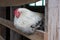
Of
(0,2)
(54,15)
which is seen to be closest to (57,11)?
(54,15)

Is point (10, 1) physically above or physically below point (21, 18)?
above

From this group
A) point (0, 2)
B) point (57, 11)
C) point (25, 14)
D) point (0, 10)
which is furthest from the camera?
point (0, 10)

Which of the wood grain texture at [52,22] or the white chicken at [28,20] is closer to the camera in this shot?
the wood grain texture at [52,22]

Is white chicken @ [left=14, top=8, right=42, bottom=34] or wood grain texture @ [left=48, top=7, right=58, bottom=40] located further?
white chicken @ [left=14, top=8, right=42, bottom=34]

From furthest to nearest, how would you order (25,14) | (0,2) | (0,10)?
(0,10)
(25,14)
(0,2)

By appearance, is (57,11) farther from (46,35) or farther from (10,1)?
(10,1)

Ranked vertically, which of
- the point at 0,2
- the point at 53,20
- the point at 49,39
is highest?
the point at 0,2

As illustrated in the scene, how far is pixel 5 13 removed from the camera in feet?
7.73

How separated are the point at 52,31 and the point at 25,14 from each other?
0.36 m

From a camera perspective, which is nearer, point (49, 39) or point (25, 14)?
point (49, 39)

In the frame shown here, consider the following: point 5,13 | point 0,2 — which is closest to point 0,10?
point 5,13

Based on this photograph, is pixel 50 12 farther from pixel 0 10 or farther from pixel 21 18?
pixel 0 10

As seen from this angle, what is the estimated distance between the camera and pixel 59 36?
0.83 metres

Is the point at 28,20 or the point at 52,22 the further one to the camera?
the point at 28,20
